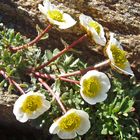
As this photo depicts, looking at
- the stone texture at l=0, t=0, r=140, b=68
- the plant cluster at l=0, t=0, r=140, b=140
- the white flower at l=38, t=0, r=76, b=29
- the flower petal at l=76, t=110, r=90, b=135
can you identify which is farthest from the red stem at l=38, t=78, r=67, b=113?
the stone texture at l=0, t=0, r=140, b=68

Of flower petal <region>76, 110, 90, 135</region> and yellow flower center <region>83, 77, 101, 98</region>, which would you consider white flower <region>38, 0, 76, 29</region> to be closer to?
yellow flower center <region>83, 77, 101, 98</region>

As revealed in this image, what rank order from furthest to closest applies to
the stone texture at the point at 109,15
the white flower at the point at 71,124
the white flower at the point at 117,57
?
the stone texture at the point at 109,15
the white flower at the point at 117,57
the white flower at the point at 71,124

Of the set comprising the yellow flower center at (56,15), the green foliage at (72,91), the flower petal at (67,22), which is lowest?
the green foliage at (72,91)

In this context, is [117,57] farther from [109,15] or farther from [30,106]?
[30,106]

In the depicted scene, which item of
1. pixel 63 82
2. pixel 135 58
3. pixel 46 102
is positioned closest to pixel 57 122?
pixel 46 102

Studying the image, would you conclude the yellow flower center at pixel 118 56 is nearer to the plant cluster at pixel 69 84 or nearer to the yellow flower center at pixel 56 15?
the plant cluster at pixel 69 84

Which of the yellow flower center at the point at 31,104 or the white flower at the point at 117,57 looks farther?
the white flower at the point at 117,57

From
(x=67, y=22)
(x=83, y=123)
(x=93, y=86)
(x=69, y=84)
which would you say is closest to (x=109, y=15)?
(x=67, y=22)

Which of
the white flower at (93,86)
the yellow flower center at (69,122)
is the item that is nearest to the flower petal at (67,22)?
the white flower at (93,86)
